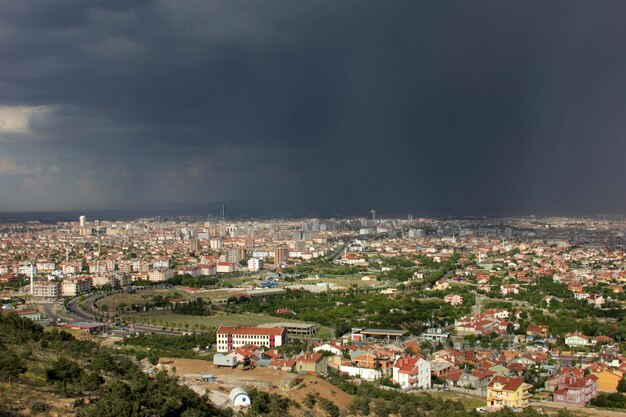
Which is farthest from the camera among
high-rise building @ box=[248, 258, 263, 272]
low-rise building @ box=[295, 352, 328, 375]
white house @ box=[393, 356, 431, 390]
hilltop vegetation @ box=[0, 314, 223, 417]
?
high-rise building @ box=[248, 258, 263, 272]

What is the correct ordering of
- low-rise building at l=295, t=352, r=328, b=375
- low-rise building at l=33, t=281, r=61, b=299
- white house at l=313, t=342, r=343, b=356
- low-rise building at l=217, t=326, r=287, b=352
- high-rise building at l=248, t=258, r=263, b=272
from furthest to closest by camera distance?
high-rise building at l=248, t=258, r=263, b=272 → low-rise building at l=33, t=281, r=61, b=299 → low-rise building at l=217, t=326, r=287, b=352 → white house at l=313, t=342, r=343, b=356 → low-rise building at l=295, t=352, r=328, b=375

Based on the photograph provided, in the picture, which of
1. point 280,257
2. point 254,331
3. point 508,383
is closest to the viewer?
point 508,383

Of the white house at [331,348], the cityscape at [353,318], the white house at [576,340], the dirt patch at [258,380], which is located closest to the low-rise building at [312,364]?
the cityscape at [353,318]

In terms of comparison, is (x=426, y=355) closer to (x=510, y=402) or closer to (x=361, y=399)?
(x=510, y=402)

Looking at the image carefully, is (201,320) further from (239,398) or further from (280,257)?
(280,257)

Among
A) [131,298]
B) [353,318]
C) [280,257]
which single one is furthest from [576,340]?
[280,257]

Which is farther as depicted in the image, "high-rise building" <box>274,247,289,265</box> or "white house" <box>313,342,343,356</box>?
"high-rise building" <box>274,247,289,265</box>

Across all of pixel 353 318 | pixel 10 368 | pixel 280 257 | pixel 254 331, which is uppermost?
pixel 10 368

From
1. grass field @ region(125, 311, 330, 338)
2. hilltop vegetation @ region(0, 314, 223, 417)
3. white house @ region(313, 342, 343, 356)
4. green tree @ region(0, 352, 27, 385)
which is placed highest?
green tree @ region(0, 352, 27, 385)

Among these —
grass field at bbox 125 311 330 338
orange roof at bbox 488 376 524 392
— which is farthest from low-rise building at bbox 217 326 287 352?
orange roof at bbox 488 376 524 392

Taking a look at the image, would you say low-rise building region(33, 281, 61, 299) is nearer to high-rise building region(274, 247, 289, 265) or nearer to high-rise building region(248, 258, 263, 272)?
high-rise building region(248, 258, 263, 272)
